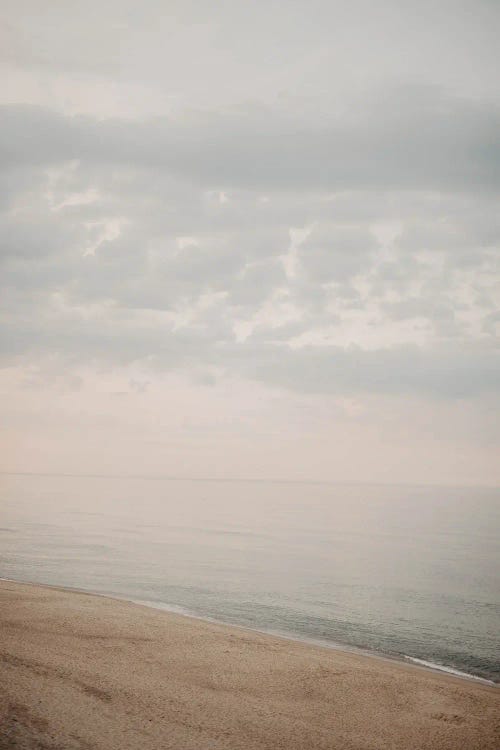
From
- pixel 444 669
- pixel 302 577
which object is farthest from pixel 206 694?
pixel 302 577

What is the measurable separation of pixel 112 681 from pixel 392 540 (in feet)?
210

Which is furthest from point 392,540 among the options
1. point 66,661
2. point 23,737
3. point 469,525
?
point 23,737

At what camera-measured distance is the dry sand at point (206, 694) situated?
37.8 ft

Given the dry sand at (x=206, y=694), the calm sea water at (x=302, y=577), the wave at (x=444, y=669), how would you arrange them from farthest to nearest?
the calm sea water at (x=302, y=577)
the wave at (x=444, y=669)
the dry sand at (x=206, y=694)

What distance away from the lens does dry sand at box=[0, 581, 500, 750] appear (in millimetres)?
11523

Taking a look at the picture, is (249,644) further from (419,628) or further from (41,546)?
(41,546)

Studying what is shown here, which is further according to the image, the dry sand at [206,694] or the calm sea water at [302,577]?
the calm sea water at [302,577]

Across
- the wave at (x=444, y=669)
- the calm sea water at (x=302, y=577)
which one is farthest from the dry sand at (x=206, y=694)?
the calm sea water at (x=302, y=577)

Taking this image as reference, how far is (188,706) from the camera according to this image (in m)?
13.1

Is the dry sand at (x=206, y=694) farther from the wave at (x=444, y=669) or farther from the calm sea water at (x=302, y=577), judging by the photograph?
the calm sea water at (x=302, y=577)

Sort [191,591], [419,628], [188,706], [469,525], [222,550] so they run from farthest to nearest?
[469,525] < [222,550] < [191,591] < [419,628] < [188,706]

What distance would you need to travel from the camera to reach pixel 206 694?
14.0 metres

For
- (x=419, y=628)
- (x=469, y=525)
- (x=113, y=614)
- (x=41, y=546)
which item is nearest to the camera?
(x=113, y=614)

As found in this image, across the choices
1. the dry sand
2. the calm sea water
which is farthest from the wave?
the dry sand
